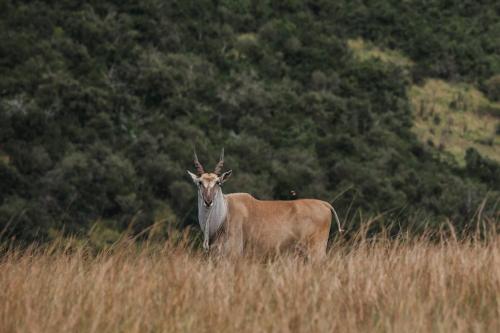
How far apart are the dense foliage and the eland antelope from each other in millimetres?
20901

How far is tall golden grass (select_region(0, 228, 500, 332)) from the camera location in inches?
183

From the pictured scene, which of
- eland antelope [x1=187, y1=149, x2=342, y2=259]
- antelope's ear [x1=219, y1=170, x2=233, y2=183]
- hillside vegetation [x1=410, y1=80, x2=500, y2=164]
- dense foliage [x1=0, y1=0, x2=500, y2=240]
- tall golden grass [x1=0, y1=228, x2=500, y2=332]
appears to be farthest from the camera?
hillside vegetation [x1=410, y1=80, x2=500, y2=164]

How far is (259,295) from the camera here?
17.4 ft

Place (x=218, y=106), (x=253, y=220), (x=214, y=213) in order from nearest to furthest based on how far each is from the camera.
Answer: (x=214, y=213), (x=253, y=220), (x=218, y=106)

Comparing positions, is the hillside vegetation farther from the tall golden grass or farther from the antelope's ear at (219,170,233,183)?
the tall golden grass

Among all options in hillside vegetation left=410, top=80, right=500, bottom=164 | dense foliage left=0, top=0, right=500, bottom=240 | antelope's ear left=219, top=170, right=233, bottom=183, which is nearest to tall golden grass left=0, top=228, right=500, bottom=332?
antelope's ear left=219, top=170, right=233, bottom=183

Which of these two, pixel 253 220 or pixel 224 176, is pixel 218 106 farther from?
pixel 224 176

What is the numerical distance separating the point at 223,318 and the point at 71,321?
747 millimetres

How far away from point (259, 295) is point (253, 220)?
19.3ft

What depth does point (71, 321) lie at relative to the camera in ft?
15.3

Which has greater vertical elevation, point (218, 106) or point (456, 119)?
point (218, 106)

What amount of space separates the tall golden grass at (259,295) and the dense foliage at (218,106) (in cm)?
2603

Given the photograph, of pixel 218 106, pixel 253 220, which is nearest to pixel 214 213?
pixel 253 220

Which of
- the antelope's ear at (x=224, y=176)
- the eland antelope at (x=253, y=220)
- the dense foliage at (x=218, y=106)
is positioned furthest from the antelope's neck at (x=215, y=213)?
the dense foliage at (x=218, y=106)
